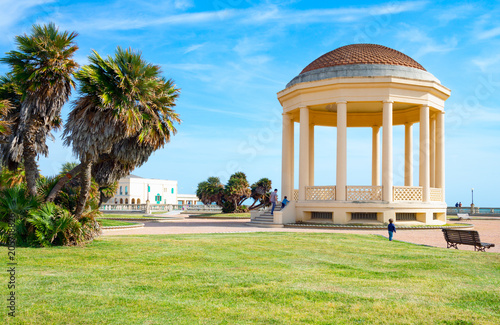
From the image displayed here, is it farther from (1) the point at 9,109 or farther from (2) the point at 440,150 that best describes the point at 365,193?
(1) the point at 9,109

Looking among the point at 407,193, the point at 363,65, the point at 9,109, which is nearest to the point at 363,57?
the point at 363,65

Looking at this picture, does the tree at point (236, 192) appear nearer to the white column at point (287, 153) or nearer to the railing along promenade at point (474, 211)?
the white column at point (287, 153)

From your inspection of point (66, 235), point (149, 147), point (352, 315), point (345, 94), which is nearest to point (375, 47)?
Answer: point (345, 94)

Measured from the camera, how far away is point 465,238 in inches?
608

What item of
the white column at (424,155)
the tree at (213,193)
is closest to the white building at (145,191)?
the tree at (213,193)

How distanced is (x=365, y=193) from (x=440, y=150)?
8.01 metres

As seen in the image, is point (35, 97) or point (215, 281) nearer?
point (215, 281)

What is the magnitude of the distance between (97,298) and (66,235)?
7810 mm

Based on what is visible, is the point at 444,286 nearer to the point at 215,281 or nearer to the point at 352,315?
the point at 352,315

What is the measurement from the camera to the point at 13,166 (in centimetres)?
2064

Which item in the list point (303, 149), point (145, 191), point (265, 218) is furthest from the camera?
point (145, 191)

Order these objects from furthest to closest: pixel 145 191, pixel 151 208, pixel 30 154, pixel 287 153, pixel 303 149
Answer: pixel 145 191, pixel 151 208, pixel 287 153, pixel 303 149, pixel 30 154

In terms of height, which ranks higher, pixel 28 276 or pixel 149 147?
pixel 149 147

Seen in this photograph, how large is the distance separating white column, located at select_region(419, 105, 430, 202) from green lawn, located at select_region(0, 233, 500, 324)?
1476 centimetres
